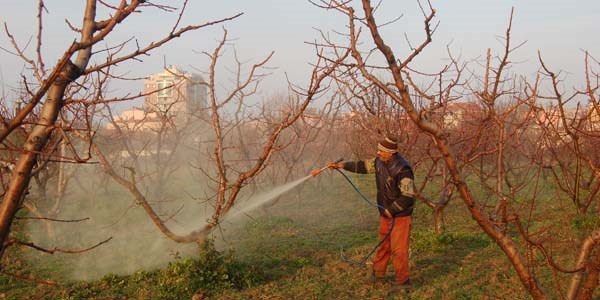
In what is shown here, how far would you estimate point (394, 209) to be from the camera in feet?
17.7

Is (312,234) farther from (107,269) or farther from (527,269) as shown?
(527,269)

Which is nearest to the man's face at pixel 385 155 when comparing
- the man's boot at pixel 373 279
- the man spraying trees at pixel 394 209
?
the man spraying trees at pixel 394 209

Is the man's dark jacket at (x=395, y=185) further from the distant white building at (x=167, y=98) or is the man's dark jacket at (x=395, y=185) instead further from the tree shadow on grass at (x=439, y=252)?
the distant white building at (x=167, y=98)

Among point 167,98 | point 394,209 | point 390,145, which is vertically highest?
point 167,98

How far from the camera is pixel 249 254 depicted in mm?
6980

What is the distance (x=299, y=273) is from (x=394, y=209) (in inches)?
60.1

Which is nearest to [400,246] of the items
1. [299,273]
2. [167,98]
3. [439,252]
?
[299,273]

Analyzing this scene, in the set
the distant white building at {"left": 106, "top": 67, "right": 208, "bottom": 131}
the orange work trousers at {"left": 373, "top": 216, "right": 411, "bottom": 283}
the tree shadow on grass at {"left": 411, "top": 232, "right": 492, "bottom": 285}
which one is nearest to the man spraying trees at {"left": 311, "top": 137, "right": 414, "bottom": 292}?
the orange work trousers at {"left": 373, "top": 216, "right": 411, "bottom": 283}

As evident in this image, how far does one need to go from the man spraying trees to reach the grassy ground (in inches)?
8.9

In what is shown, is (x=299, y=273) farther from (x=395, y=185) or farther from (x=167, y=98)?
(x=167, y=98)

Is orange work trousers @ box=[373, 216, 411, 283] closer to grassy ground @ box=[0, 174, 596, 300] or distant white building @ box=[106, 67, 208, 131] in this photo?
grassy ground @ box=[0, 174, 596, 300]

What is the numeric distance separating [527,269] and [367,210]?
8.34m

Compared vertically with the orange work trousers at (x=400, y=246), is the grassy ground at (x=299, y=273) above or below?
below

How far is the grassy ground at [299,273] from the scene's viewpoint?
526 cm
